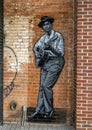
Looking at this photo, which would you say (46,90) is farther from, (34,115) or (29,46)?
(29,46)

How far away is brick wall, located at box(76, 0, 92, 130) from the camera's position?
6.98 metres

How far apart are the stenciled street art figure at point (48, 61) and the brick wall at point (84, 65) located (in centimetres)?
84

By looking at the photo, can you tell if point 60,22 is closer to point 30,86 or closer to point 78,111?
point 30,86

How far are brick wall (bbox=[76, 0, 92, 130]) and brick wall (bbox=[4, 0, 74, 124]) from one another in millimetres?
738

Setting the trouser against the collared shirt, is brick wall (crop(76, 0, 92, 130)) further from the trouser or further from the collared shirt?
the trouser

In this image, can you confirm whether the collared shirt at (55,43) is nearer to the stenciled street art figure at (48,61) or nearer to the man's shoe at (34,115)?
the stenciled street art figure at (48,61)

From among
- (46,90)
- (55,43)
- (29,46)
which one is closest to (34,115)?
(46,90)

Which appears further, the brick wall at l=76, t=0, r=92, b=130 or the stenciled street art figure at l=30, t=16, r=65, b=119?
the stenciled street art figure at l=30, t=16, r=65, b=119

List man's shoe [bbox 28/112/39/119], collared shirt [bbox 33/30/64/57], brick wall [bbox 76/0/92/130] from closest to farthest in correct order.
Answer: brick wall [bbox 76/0/92/130] → collared shirt [bbox 33/30/64/57] → man's shoe [bbox 28/112/39/119]

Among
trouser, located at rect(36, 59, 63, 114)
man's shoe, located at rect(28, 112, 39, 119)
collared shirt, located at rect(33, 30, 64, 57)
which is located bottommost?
man's shoe, located at rect(28, 112, 39, 119)

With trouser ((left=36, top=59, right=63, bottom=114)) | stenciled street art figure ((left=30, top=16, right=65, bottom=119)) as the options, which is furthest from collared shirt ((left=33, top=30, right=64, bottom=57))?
trouser ((left=36, top=59, right=63, bottom=114))

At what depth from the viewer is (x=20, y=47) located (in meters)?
7.91

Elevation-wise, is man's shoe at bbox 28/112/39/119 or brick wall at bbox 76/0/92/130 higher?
brick wall at bbox 76/0/92/130

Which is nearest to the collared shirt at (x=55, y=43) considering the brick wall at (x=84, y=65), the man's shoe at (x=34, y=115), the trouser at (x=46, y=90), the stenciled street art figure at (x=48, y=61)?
the stenciled street art figure at (x=48, y=61)
